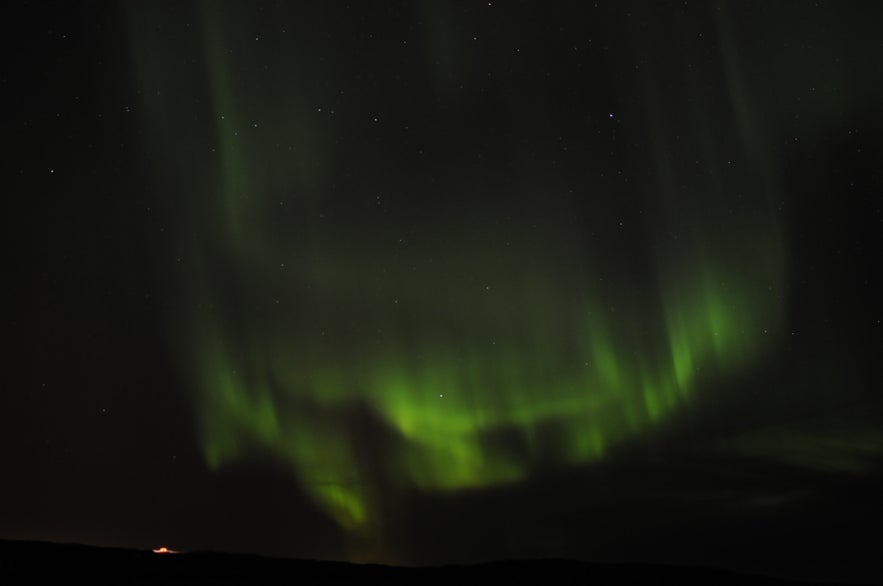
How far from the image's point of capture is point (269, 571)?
468 inches

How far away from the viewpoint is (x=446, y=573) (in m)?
13.1

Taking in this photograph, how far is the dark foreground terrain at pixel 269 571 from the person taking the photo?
1092cm

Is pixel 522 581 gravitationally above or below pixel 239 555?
below

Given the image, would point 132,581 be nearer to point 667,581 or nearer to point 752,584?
point 667,581

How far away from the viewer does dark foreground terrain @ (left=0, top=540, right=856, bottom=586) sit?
10922 millimetres

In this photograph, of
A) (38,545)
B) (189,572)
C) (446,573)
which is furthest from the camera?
(446,573)

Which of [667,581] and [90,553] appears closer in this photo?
[90,553]

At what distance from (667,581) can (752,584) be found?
1.44 metres

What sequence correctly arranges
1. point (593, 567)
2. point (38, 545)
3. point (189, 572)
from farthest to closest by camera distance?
point (593, 567)
point (38, 545)
point (189, 572)

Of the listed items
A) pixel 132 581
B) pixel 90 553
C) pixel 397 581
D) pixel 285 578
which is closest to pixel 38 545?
pixel 90 553

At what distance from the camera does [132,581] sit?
10.7 m

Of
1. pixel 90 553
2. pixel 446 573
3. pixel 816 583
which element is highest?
pixel 90 553

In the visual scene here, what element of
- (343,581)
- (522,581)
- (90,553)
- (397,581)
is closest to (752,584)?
(522,581)

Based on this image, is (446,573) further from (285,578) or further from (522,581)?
(285,578)
